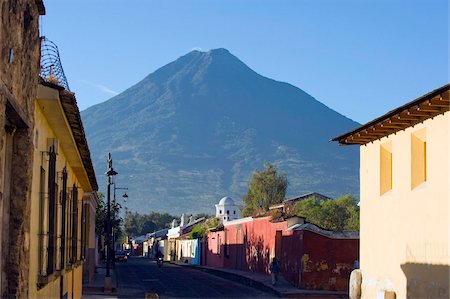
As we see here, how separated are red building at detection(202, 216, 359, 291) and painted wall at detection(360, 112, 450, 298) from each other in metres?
14.1

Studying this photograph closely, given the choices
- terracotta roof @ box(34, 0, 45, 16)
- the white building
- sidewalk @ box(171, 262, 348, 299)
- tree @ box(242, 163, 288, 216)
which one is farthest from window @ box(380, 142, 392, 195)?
the white building

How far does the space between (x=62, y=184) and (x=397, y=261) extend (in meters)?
6.76

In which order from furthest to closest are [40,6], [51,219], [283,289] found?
[283,289]
[51,219]
[40,6]

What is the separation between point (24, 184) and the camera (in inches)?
319

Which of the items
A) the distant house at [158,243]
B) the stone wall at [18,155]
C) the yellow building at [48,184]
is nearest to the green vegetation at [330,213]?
the distant house at [158,243]

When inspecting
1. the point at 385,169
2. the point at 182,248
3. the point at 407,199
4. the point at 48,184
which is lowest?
the point at 182,248

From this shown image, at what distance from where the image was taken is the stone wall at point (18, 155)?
7.45 meters

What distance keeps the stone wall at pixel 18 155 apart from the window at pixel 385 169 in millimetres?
9667

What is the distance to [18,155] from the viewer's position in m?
8.14

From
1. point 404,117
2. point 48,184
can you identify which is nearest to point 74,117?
point 48,184

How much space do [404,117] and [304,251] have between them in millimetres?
18519

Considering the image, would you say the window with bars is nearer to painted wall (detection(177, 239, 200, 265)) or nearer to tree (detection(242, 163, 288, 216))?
painted wall (detection(177, 239, 200, 265))

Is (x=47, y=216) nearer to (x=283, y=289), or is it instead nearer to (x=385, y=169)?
(x=385, y=169)

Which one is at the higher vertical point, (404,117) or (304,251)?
(404,117)
